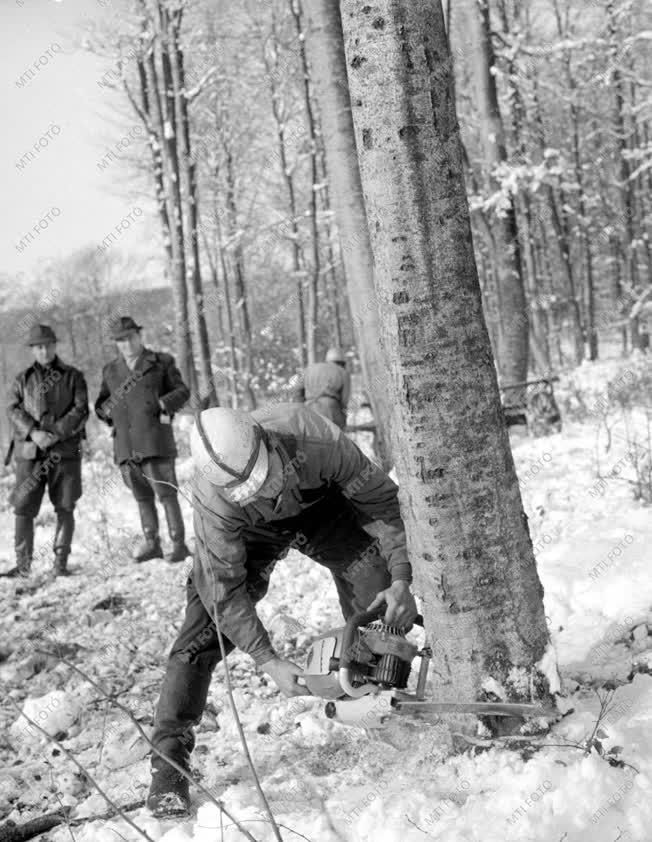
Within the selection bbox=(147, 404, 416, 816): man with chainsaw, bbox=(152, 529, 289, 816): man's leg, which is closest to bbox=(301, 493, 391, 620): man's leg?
bbox=(147, 404, 416, 816): man with chainsaw

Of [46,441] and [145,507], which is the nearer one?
[46,441]

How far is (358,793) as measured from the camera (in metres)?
2.52

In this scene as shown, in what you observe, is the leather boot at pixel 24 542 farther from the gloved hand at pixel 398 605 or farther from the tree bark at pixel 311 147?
the tree bark at pixel 311 147

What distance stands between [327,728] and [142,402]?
11.6ft

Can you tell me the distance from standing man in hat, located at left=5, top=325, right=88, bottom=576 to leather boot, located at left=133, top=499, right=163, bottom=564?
0.55 metres

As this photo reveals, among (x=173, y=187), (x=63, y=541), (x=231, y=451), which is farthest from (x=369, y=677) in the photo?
(x=173, y=187)

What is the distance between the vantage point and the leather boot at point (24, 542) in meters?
6.08

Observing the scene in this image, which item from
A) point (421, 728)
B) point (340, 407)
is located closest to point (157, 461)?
point (340, 407)

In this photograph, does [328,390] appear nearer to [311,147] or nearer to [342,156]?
[342,156]

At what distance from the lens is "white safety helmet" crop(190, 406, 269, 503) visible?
2594 millimetres

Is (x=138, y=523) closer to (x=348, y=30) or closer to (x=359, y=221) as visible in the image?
(x=359, y=221)

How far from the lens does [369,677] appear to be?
2.59 metres

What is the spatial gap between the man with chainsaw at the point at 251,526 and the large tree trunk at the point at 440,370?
0.39 meters

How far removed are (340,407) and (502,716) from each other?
3819 millimetres
